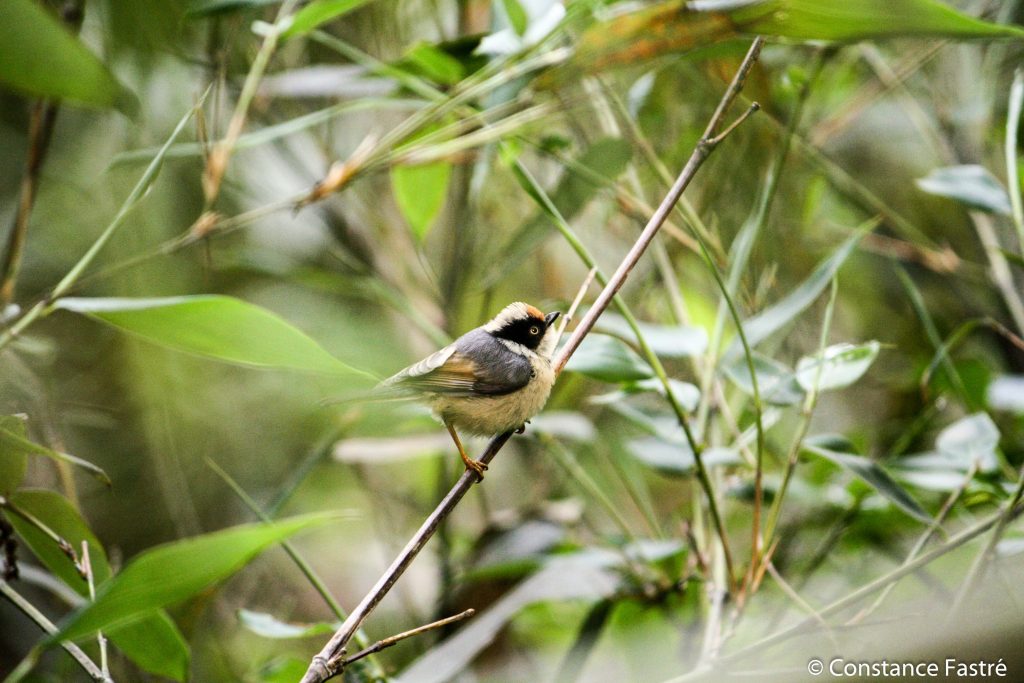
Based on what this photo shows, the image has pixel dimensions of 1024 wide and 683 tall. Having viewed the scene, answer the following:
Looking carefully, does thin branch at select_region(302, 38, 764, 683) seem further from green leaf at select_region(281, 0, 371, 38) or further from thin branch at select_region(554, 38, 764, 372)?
green leaf at select_region(281, 0, 371, 38)

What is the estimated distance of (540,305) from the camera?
1.64 m

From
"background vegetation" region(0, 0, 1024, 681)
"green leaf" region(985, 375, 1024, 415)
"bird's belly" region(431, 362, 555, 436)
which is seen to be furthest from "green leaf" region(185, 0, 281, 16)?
"green leaf" region(985, 375, 1024, 415)

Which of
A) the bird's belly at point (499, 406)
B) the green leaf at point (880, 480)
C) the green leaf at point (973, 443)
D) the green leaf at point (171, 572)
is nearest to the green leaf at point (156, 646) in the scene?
the green leaf at point (171, 572)

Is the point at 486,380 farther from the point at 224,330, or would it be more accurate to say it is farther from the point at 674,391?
the point at 224,330

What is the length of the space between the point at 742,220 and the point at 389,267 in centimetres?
102

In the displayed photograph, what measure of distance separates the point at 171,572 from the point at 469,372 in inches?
25.3

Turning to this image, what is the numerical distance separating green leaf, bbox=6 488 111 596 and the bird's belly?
1.71 ft

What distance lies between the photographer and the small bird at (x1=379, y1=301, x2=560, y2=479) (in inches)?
45.9

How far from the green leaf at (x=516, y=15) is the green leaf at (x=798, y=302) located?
575 millimetres

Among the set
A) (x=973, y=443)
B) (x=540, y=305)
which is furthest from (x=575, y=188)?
(x=973, y=443)

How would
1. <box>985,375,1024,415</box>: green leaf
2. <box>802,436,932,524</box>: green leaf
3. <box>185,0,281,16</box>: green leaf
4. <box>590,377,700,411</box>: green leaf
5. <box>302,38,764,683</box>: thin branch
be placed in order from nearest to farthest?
<box>302,38,764,683</box>: thin branch → <box>802,436,932,524</box>: green leaf → <box>590,377,700,411</box>: green leaf → <box>185,0,281,16</box>: green leaf → <box>985,375,1024,415</box>: green leaf

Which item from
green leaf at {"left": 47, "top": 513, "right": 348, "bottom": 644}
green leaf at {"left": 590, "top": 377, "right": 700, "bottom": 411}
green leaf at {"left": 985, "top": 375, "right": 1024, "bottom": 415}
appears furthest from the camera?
green leaf at {"left": 985, "top": 375, "right": 1024, "bottom": 415}

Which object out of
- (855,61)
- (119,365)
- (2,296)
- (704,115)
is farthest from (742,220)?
(119,365)

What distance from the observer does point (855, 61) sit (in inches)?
88.0
